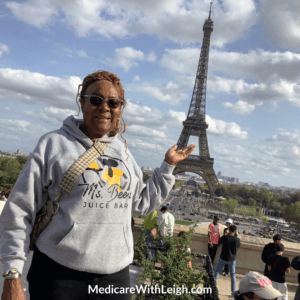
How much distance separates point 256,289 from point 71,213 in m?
1.94

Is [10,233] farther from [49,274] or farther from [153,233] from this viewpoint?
[153,233]

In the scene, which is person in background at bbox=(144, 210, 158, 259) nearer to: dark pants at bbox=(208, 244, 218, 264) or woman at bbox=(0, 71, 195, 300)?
dark pants at bbox=(208, 244, 218, 264)

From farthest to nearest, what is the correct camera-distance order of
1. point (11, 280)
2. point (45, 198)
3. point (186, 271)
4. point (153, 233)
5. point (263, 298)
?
point (153, 233), point (186, 271), point (263, 298), point (45, 198), point (11, 280)

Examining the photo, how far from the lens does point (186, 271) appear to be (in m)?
3.38

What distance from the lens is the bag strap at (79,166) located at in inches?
58.9

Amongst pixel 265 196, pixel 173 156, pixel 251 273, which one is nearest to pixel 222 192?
pixel 265 196

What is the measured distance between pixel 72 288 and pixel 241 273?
19.8 feet

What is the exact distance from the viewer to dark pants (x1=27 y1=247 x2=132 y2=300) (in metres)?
1.47

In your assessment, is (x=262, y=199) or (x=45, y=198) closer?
(x=45, y=198)

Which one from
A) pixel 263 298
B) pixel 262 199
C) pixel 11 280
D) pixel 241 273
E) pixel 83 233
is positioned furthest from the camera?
pixel 262 199

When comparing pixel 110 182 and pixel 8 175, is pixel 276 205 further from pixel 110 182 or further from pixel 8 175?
pixel 110 182

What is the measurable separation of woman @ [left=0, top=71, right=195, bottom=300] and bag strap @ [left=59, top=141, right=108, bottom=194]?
0.09 feet

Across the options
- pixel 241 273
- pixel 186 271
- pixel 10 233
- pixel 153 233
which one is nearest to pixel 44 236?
pixel 10 233

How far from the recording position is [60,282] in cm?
148
